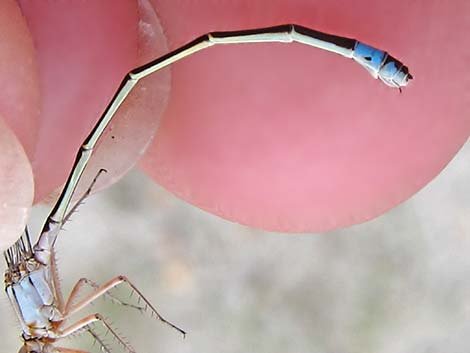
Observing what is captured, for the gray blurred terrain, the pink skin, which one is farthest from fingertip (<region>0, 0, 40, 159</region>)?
the gray blurred terrain

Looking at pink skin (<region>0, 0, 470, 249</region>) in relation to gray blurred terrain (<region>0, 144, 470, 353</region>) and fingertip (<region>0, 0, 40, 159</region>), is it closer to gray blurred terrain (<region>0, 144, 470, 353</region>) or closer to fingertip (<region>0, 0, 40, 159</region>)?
fingertip (<region>0, 0, 40, 159</region>)

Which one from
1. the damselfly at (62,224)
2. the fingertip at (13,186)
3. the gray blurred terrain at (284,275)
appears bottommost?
the fingertip at (13,186)

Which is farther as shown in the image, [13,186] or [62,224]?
[62,224]

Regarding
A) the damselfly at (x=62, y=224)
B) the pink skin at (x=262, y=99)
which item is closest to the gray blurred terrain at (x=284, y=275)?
the damselfly at (x=62, y=224)

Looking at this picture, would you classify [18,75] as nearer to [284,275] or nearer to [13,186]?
[13,186]

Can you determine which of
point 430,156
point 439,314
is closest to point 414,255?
point 439,314

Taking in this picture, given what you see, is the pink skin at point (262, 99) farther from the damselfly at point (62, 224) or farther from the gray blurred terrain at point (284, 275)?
the gray blurred terrain at point (284, 275)

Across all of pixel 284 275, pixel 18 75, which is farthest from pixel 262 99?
pixel 284 275
